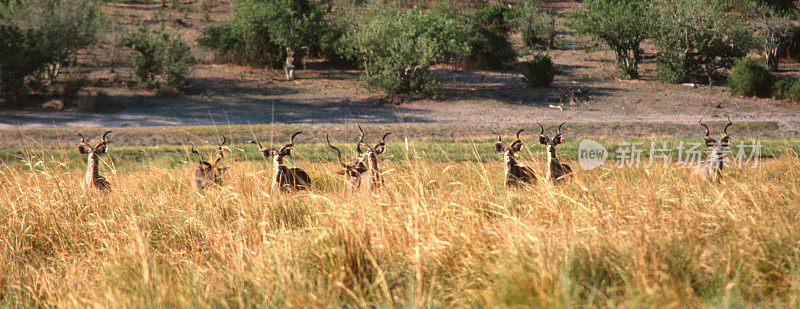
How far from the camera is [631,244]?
3.53m

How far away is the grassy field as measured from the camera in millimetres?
3318

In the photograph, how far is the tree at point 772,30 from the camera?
2944 cm

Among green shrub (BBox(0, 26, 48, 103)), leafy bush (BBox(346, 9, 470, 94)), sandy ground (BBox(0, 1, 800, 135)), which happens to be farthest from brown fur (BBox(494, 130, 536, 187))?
green shrub (BBox(0, 26, 48, 103))

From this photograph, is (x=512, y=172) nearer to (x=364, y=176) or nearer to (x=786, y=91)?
(x=364, y=176)

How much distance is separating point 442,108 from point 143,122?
433 inches

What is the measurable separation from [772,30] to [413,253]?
32.6 metres

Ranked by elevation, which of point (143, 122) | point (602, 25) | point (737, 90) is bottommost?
point (143, 122)

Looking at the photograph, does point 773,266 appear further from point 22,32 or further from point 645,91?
point 22,32

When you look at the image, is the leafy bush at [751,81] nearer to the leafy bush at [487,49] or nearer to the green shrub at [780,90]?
the green shrub at [780,90]

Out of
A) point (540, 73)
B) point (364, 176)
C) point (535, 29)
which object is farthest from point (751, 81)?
point (364, 176)

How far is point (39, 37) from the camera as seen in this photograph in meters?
21.9

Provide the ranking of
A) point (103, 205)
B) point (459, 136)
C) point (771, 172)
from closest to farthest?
1. point (103, 205)
2. point (771, 172)
3. point (459, 136)

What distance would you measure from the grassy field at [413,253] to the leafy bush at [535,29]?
105ft

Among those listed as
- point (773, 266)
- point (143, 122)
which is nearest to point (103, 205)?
point (773, 266)
